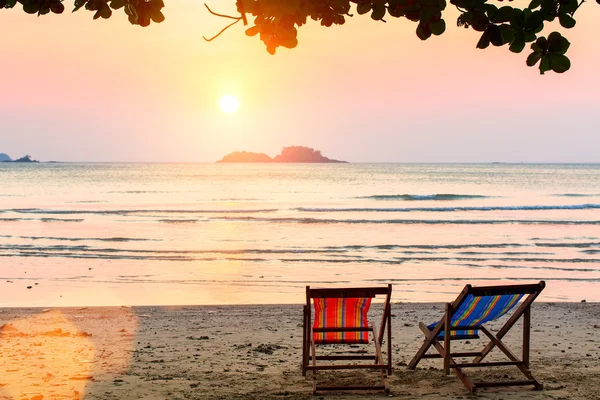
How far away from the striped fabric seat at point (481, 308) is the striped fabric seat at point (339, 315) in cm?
76

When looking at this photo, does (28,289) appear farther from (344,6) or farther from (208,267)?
(344,6)

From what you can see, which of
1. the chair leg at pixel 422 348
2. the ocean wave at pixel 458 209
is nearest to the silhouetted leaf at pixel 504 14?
the chair leg at pixel 422 348

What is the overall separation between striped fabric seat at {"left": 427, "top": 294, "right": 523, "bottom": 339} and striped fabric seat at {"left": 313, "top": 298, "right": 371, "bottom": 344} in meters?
0.76

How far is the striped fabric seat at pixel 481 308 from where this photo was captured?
6051 mm

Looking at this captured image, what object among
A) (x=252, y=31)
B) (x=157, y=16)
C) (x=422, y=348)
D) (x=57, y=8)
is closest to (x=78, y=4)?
(x=57, y=8)

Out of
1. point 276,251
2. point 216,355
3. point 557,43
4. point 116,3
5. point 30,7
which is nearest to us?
point 557,43

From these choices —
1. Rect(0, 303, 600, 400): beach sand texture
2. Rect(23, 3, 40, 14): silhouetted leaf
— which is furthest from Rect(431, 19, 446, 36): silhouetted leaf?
Rect(0, 303, 600, 400): beach sand texture

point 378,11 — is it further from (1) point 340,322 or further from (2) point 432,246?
(2) point 432,246

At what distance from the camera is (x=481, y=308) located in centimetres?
619

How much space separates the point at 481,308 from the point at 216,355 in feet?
9.59

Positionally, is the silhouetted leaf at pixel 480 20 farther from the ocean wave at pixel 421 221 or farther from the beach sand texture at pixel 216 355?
the ocean wave at pixel 421 221

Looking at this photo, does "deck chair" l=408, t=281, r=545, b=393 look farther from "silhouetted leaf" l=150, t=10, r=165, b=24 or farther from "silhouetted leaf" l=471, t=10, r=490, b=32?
"silhouetted leaf" l=150, t=10, r=165, b=24

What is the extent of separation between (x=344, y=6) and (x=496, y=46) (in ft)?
2.20

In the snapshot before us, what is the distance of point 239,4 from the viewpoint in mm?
2805
